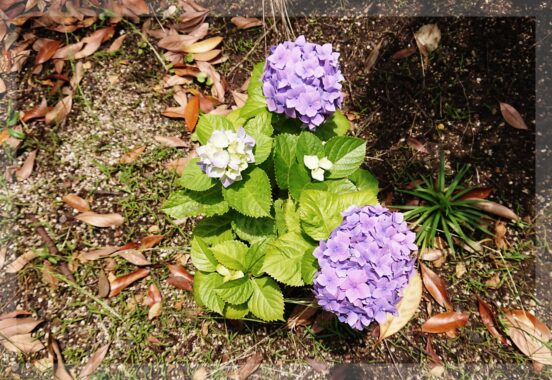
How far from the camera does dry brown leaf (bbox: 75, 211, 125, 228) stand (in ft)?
7.64

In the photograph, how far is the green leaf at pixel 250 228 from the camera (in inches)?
71.3

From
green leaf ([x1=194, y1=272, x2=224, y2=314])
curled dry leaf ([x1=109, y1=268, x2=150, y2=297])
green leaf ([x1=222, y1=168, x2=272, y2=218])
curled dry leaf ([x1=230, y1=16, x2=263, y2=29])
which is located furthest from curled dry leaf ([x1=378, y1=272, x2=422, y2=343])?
curled dry leaf ([x1=230, y1=16, x2=263, y2=29])

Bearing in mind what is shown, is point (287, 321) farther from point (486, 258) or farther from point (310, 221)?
point (486, 258)

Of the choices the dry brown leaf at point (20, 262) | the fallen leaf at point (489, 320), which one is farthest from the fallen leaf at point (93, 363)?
the fallen leaf at point (489, 320)

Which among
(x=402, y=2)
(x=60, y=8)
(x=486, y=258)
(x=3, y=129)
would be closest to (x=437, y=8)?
(x=402, y=2)

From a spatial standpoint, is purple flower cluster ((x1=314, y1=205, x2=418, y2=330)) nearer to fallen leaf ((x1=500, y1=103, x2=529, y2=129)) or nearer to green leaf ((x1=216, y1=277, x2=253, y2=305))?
green leaf ((x1=216, y1=277, x2=253, y2=305))

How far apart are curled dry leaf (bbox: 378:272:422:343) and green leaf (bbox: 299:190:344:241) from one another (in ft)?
2.38

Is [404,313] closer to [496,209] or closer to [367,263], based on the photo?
[496,209]

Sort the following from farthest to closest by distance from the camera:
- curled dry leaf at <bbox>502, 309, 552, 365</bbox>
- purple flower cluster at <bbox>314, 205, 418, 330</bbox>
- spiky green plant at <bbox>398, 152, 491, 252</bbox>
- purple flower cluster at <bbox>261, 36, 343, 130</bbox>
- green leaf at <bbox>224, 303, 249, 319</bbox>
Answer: spiky green plant at <bbox>398, 152, 491, 252</bbox>
curled dry leaf at <bbox>502, 309, 552, 365</bbox>
green leaf at <bbox>224, 303, 249, 319</bbox>
purple flower cluster at <bbox>261, 36, 343, 130</bbox>
purple flower cluster at <bbox>314, 205, 418, 330</bbox>

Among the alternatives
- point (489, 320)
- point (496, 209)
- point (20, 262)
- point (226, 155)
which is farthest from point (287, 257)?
point (20, 262)

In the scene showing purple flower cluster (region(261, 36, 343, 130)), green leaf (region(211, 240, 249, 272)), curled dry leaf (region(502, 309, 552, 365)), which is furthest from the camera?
curled dry leaf (region(502, 309, 552, 365))

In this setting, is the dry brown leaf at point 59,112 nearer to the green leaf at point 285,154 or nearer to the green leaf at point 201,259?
the green leaf at point 201,259

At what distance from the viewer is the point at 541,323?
2109mm

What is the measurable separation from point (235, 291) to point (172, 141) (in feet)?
3.49
